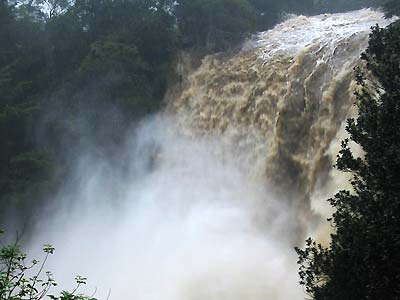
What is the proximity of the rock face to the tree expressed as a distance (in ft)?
12.2

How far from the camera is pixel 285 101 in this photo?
1098 centimetres

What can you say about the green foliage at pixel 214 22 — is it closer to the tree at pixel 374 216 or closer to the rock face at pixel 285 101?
the rock face at pixel 285 101

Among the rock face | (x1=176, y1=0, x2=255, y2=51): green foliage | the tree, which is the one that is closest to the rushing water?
the rock face

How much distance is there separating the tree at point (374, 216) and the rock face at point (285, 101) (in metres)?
3.72

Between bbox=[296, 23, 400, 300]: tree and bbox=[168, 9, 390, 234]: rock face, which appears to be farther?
bbox=[168, 9, 390, 234]: rock face

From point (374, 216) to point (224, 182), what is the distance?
7.50 m

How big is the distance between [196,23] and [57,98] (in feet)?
16.3

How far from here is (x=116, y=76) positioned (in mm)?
15500

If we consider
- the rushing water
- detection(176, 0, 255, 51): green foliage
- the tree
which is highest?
detection(176, 0, 255, 51): green foliage

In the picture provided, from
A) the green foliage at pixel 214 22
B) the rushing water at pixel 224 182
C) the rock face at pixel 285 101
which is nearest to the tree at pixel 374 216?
the rushing water at pixel 224 182

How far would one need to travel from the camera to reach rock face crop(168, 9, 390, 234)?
385 inches

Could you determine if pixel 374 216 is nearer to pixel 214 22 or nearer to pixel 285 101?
pixel 285 101

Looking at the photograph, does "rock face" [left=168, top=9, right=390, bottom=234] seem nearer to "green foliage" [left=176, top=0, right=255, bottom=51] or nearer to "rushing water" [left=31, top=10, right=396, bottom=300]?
"rushing water" [left=31, top=10, right=396, bottom=300]

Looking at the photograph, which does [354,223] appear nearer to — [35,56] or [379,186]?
[379,186]
